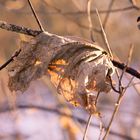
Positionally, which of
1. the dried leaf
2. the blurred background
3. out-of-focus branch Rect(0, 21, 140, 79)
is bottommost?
the dried leaf

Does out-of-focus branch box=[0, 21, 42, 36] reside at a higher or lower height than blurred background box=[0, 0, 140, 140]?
lower

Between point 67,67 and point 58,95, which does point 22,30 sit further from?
point 58,95

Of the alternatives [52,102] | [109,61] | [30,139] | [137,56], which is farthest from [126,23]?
[109,61]

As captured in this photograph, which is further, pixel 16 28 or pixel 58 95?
pixel 58 95

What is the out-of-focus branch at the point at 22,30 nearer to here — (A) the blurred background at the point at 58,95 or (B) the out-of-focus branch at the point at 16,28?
(B) the out-of-focus branch at the point at 16,28

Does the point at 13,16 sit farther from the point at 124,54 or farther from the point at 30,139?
the point at 30,139

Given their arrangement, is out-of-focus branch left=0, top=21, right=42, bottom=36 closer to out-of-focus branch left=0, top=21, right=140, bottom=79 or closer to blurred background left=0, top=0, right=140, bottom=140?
out-of-focus branch left=0, top=21, right=140, bottom=79

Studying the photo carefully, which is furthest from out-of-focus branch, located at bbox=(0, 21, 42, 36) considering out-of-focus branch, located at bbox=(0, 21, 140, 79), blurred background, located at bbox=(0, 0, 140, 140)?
blurred background, located at bbox=(0, 0, 140, 140)

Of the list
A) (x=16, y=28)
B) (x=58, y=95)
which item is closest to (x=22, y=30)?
(x=16, y=28)

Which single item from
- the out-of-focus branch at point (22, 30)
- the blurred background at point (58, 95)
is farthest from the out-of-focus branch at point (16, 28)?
the blurred background at point (58, 95)
